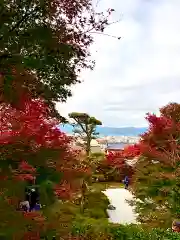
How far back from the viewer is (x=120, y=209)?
1934cm

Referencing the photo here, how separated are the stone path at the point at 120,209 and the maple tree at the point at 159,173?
12.5 ft

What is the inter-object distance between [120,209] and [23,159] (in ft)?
55.4

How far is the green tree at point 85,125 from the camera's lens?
54.0 ft

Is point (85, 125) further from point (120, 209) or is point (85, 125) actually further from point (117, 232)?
point (117, 232)

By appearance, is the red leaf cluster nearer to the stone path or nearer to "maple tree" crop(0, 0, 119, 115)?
the stone path

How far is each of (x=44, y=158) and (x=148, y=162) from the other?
9.79 m

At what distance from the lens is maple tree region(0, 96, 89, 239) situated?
2.97 metres

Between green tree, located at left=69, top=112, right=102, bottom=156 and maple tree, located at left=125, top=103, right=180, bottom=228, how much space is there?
11.7 ft

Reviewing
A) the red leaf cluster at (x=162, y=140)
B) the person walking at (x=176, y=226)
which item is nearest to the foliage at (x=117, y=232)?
the person walking at (x=176, y=226)

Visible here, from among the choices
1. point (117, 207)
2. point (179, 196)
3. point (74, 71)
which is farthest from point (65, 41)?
point (117, 207)

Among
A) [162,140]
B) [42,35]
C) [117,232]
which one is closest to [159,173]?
[162,140]

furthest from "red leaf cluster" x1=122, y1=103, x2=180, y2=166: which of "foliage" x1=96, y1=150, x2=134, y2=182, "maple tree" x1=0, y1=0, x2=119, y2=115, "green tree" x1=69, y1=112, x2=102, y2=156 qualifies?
"foliage" x1=96, y1=150, x2=134, y2=182

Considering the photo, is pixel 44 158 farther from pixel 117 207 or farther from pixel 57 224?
pixel 117 207

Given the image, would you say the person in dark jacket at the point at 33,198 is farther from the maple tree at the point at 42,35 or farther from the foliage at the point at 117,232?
the foliage at the point at 117,232
